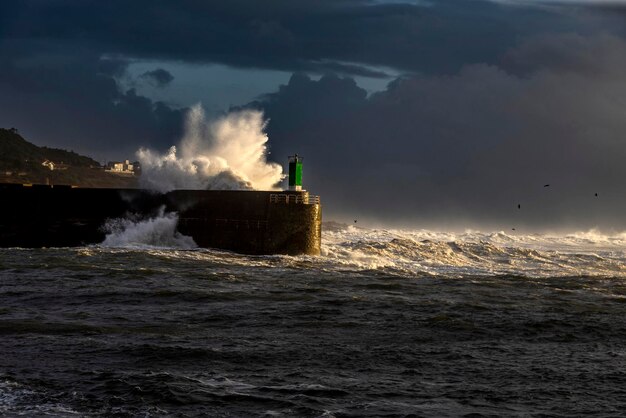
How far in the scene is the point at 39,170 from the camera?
262 ft

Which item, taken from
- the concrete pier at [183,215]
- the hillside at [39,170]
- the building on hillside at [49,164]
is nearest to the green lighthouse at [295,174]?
the concrete pier at [183,215]

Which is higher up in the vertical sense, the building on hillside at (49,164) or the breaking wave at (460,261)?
the building on hillside at (49,164)

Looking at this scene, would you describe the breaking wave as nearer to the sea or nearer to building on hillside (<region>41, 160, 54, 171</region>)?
the sea

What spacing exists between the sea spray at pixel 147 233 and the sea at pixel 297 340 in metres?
4.41

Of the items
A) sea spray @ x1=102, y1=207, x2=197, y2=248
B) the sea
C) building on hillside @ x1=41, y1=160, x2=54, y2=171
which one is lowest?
the sea

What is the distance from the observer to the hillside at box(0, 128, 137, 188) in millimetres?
74312

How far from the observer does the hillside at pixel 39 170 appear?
7431cm

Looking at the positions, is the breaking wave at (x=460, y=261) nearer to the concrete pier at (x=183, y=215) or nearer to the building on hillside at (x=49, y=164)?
the concrete pier at (x=183, y=215)

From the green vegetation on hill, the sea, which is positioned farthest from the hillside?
the sea

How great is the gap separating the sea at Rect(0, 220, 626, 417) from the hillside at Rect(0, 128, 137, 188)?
157ft

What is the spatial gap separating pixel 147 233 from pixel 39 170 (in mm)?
52675

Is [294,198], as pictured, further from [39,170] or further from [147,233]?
[39,170]

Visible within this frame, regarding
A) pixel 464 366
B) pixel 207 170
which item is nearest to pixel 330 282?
pixel 464 366

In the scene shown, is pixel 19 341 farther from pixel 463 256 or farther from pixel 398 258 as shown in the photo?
pixel 463 256
